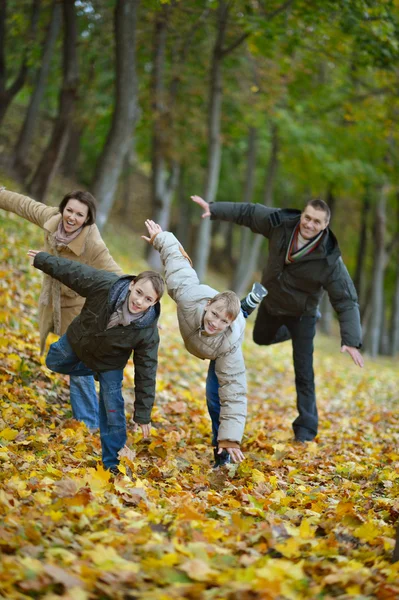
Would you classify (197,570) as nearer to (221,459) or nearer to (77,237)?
(221,459)

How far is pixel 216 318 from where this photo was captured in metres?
4.60

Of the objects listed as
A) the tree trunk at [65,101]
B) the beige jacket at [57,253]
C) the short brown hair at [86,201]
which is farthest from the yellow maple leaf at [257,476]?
the tree trunk at [65,101]

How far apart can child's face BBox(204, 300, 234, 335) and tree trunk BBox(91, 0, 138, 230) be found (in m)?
6.81

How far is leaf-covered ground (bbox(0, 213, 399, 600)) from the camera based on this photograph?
2.89m

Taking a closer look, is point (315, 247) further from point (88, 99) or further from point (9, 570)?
point (88, 99)

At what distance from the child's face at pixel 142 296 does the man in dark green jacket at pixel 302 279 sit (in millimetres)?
1672

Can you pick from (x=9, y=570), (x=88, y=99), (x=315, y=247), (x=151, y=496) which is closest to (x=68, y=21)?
(x=88, y=99)

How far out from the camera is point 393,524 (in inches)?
159

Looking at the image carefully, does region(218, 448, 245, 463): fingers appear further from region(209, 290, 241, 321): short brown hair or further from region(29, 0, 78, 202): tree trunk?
region(29, 0, 78, 202): tree trunk

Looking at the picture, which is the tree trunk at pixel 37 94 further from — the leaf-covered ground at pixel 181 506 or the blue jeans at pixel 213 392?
the blue jeans at pixel 213 392

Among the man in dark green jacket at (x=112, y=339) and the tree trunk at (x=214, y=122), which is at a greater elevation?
the tree trunk at (x=214, y=122)

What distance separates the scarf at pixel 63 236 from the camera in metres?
5.19

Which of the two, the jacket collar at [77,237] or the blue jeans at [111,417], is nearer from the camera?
the blue jeans at [111,417]

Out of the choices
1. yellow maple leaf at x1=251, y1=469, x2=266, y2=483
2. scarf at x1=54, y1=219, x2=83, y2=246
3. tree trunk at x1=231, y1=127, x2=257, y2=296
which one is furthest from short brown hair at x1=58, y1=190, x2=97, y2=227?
tree trunk at x1=231, y1=127, x2=257, y2=296
